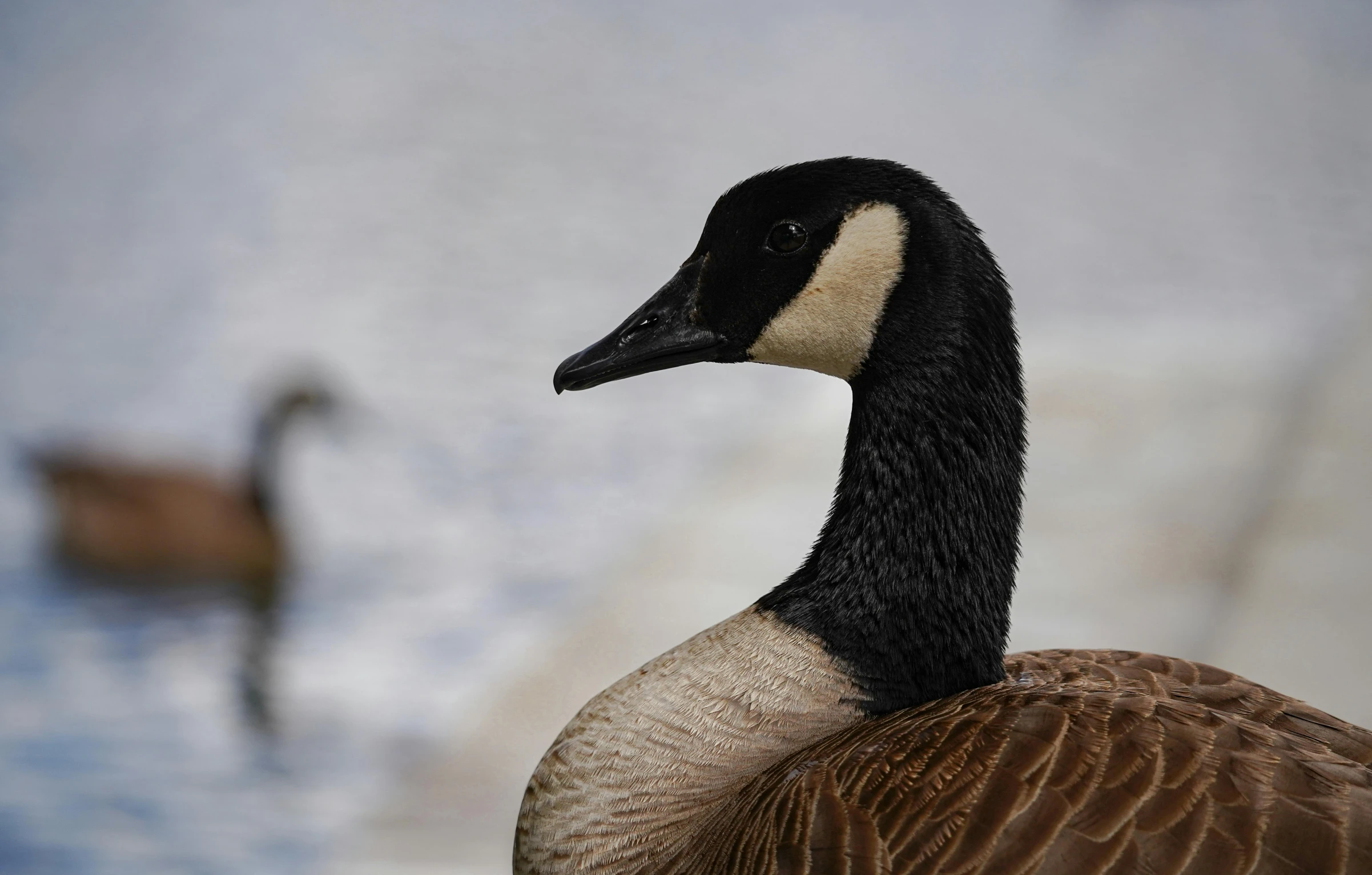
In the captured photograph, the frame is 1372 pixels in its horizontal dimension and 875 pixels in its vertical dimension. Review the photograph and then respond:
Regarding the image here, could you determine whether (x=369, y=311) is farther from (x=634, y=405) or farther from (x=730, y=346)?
(x=730, y=346)

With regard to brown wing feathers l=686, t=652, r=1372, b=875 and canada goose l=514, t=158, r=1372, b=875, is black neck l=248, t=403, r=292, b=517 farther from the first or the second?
brown wing feathers l=686, t=652, r=1372, b=875

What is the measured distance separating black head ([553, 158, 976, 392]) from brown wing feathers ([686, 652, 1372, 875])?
41cm

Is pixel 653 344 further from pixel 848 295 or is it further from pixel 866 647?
pixel 866 647

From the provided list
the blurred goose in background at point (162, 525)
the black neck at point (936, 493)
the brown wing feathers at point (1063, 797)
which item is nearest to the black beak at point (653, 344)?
the black neck at point (936, 493)

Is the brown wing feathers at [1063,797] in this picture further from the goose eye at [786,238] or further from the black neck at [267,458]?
the black neck at [267,458]

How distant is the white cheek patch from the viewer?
121 cm

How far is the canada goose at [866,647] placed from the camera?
1.00 metres

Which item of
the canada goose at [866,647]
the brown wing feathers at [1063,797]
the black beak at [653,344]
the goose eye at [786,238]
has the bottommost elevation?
the brown wing feathers at [1063,797]

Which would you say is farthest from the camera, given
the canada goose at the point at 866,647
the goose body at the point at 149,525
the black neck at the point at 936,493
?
the goose body at the point at 149,525

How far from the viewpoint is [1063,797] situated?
0.93 m

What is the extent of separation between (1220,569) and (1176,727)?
2224mm

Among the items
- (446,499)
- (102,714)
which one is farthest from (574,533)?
(102,714)

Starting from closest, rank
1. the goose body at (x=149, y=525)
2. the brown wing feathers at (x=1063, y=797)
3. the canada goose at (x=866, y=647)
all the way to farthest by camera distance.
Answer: the brown wing feathers at (x=1063, y=797) < the canada goose at (x=866, y=647) < the goose body at (x=149, y=525)

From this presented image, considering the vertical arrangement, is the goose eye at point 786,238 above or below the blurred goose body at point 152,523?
below
